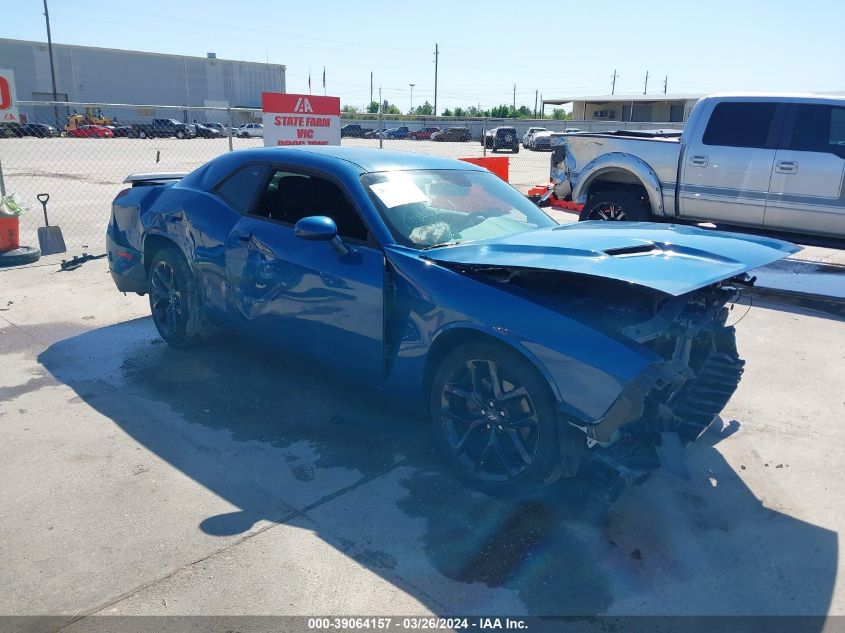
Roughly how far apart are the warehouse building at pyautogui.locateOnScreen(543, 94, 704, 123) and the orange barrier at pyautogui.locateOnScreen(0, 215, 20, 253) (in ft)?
127

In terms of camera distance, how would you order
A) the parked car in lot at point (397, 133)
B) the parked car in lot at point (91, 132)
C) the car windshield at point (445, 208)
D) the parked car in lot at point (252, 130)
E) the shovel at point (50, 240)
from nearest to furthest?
the car windshield at point (445, 208), the shovel at point (50, 240), the parked car in lot at point (91, 132), the parked car in lot at point (252, 130), the parked car in lot at point (397, 133)

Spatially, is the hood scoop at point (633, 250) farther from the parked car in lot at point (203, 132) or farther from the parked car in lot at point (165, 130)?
the parked car in lot at point (203, 132)

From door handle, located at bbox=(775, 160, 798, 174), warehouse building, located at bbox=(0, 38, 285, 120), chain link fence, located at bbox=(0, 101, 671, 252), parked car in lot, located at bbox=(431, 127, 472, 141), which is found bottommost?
chain link fence, located at bbox=(0, 101, 671, 252)

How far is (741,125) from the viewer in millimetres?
8461

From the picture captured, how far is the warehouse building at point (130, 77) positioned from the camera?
70.2 m

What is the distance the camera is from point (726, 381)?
3.72 meters

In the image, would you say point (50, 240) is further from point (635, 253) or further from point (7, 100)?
point (635, 253)

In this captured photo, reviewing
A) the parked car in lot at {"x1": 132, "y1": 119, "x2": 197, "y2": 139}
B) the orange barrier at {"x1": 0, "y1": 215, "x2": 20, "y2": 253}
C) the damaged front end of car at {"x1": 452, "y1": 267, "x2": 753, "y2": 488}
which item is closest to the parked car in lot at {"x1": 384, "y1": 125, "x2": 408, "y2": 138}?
the parked car in lot at {"x1": 132, "y1": 119, "x2": 197, "y2": 139}

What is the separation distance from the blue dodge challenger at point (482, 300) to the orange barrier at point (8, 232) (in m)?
4.83

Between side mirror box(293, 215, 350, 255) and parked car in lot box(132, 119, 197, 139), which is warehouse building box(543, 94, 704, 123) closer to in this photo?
parked car in lot box(132, 119, 197, 139)

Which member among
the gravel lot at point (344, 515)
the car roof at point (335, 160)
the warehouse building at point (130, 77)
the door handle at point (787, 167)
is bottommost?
the gravel lot at point (344, 515)

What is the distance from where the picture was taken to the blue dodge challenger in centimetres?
311

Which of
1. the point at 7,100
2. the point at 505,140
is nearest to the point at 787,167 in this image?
the point at 7,100

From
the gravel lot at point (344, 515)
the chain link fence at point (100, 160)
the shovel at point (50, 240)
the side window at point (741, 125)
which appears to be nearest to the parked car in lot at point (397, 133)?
the chain link fence at point (100, 160)
